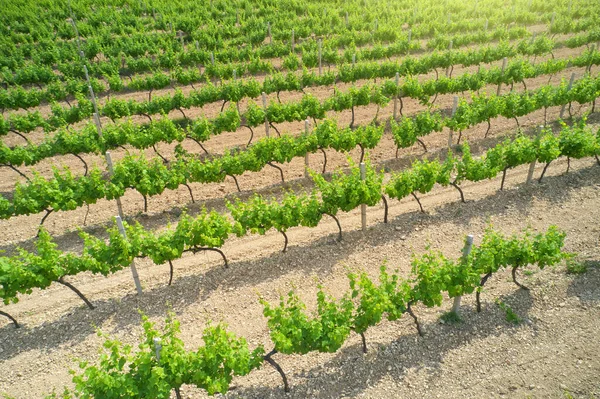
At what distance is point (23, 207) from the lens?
12109mm

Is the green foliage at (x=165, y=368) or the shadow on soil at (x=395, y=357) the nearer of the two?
the green foliage at (x=165, y=368)

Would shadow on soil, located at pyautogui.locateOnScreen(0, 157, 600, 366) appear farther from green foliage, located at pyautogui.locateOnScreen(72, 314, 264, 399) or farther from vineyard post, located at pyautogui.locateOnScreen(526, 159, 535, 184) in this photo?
green foliage, located at pyautogui.locateOnScreen(72, 314, 264, 399)

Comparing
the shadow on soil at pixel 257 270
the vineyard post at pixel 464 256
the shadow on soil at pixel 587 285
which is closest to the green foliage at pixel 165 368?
the shadow on soil at pixel 257 270

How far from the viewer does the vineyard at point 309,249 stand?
865cm

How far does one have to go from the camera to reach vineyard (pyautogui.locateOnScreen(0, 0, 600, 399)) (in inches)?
340

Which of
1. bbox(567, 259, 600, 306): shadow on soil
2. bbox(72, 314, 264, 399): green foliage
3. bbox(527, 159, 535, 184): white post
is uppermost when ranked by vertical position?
bbox(72, 314, 264, 399): green foliage

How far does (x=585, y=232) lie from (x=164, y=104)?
15.0 meters

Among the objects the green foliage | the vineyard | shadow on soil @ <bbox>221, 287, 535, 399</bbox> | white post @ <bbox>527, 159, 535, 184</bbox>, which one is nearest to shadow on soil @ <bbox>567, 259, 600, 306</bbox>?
the vineyard

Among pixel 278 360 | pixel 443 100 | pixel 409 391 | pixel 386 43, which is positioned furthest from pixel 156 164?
pixel 386 43

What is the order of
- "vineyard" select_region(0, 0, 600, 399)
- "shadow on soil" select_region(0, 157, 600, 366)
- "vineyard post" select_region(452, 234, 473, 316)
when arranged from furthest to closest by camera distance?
"shadow on soil" select_region(0, 157, 600, 366) < "vineyard post" select_region(452, 234, 473, 316) < "vineyard" select_region(0, 0, 600, 399)

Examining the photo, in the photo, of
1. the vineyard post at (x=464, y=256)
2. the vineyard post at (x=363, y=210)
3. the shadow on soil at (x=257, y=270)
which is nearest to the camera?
the vineyard post at (x=464, y=256)

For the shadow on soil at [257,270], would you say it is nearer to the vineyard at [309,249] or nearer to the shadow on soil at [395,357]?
the vineyard at [309,249]

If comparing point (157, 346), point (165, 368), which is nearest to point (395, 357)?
point (165, 368)

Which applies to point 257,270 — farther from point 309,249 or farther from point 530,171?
point 530,171
